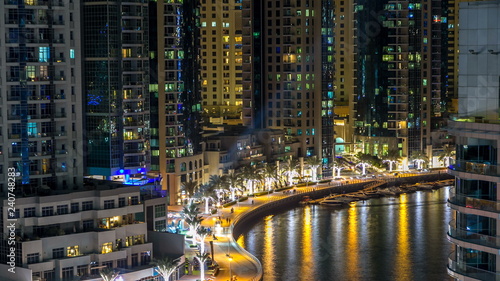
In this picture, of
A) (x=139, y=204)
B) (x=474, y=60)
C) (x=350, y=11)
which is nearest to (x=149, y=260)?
(x=139, y=204)

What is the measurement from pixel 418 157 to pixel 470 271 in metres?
91.0

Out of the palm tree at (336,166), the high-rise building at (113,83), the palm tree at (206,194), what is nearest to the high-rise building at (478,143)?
the high-rise building at (113,83)

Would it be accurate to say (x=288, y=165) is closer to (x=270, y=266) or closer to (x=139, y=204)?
(x=270, y=266)

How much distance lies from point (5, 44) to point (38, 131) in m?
5.06

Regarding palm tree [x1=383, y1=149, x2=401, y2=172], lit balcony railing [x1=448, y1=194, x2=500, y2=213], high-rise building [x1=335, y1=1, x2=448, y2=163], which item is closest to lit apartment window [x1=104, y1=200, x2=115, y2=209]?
lit balcony railing [x1=448, y1=194, x2=500, y2=213]

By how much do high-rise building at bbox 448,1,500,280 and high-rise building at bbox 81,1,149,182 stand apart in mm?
46359

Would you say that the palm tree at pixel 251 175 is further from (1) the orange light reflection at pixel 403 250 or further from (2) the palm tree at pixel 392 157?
(2) the palm tree at pixel 392 157

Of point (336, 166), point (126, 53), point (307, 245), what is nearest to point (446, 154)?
point (336, 166)

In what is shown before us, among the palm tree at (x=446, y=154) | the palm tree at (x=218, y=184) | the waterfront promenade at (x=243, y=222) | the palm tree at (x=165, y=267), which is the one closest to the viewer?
the palm tree at (x=165, y=267)

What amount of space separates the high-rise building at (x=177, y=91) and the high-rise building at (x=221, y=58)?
41.5 meters

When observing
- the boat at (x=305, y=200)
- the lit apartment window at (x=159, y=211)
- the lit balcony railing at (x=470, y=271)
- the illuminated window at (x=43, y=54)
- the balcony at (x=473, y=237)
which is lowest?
the boat at (x=305, y=200)

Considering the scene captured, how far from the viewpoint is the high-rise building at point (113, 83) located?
70312mm

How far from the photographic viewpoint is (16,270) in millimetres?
51906

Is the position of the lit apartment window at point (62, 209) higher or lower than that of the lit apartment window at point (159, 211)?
A: higher
